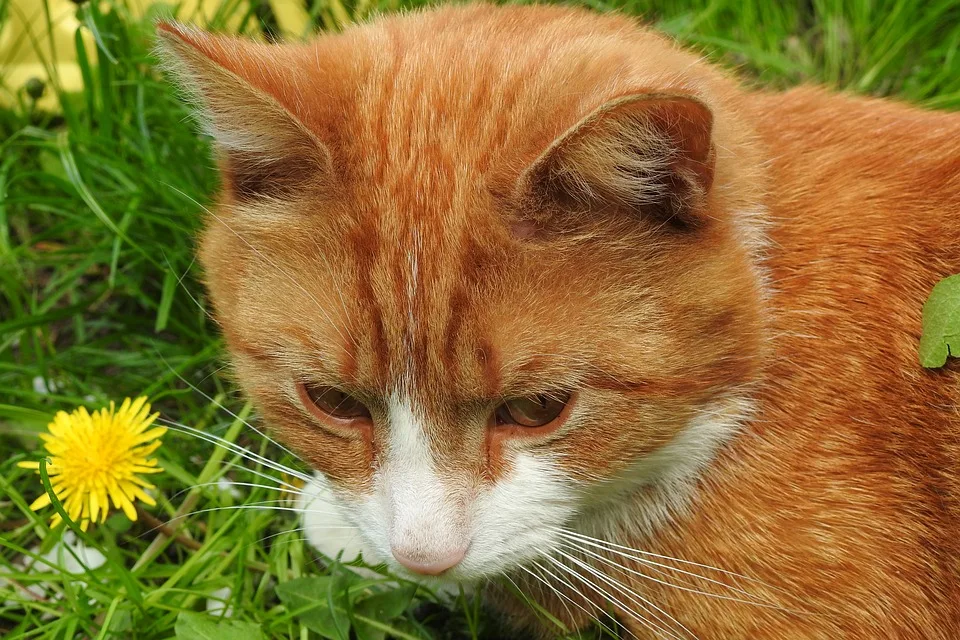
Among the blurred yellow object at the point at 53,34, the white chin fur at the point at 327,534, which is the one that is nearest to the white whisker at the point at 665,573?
the white chin fur at the point at 327,534

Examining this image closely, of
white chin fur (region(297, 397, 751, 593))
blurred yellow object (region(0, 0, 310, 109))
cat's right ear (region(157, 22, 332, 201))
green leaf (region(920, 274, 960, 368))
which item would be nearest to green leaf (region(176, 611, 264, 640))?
white chin fur (region(297, 397, 751, 593))

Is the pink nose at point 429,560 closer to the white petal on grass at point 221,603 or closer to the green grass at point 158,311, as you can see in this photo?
the green grass at point 158,311

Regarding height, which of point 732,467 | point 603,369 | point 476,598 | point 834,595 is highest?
point 603,369

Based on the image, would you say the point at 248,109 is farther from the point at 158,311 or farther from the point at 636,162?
the point at 158,311

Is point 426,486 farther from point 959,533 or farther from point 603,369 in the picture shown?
point 959,533

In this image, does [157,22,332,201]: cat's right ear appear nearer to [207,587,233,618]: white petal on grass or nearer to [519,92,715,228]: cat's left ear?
[519,92,715,228]: cat's left ear

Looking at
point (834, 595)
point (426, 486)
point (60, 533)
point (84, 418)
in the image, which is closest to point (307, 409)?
point (426, 486)

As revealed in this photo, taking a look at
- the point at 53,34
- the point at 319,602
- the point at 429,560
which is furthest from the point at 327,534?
the point at 53,34
